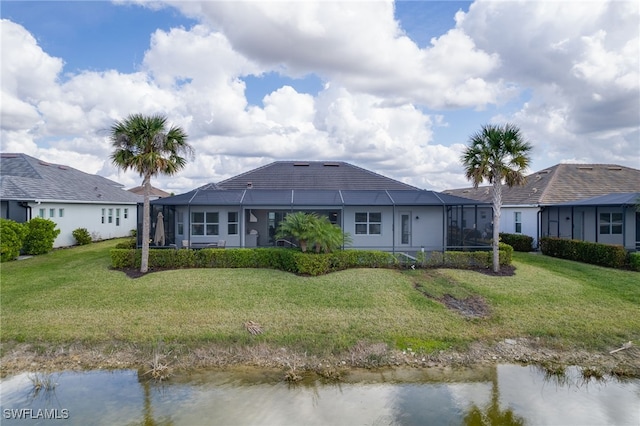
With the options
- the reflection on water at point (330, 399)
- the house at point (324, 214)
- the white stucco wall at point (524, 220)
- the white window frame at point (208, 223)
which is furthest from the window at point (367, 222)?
the reflection on water at point (330, 399)

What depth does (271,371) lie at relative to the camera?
27.5 ft

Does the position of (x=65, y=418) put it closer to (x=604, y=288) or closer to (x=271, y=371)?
(x=271, y=371)

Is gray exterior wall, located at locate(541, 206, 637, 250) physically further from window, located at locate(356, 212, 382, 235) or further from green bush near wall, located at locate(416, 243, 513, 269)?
window, located at locate(356, 212, 382, 235)

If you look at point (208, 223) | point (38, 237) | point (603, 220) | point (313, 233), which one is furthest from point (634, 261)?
point (38, 237)

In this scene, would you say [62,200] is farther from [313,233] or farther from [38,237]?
[313,233]

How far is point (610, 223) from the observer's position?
803 inches

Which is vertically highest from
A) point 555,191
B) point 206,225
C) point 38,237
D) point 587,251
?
point 555,191

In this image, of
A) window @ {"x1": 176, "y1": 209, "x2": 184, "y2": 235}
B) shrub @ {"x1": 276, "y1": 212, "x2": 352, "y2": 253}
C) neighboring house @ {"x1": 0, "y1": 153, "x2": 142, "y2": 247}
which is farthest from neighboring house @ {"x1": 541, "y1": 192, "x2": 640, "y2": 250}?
neighboring house @ {"x1": 0, "y1": 153, "x2": 142, "y2": 247}

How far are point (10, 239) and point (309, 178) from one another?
1547 centimetres

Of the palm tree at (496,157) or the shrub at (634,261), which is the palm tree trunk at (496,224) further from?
the shrub at (634,261)

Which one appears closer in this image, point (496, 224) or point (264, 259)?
point (496, 224)

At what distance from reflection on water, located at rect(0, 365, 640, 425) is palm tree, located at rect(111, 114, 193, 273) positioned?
26.4ft

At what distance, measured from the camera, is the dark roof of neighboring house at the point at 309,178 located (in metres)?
23.4

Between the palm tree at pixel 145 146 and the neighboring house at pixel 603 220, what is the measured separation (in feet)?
64.0
